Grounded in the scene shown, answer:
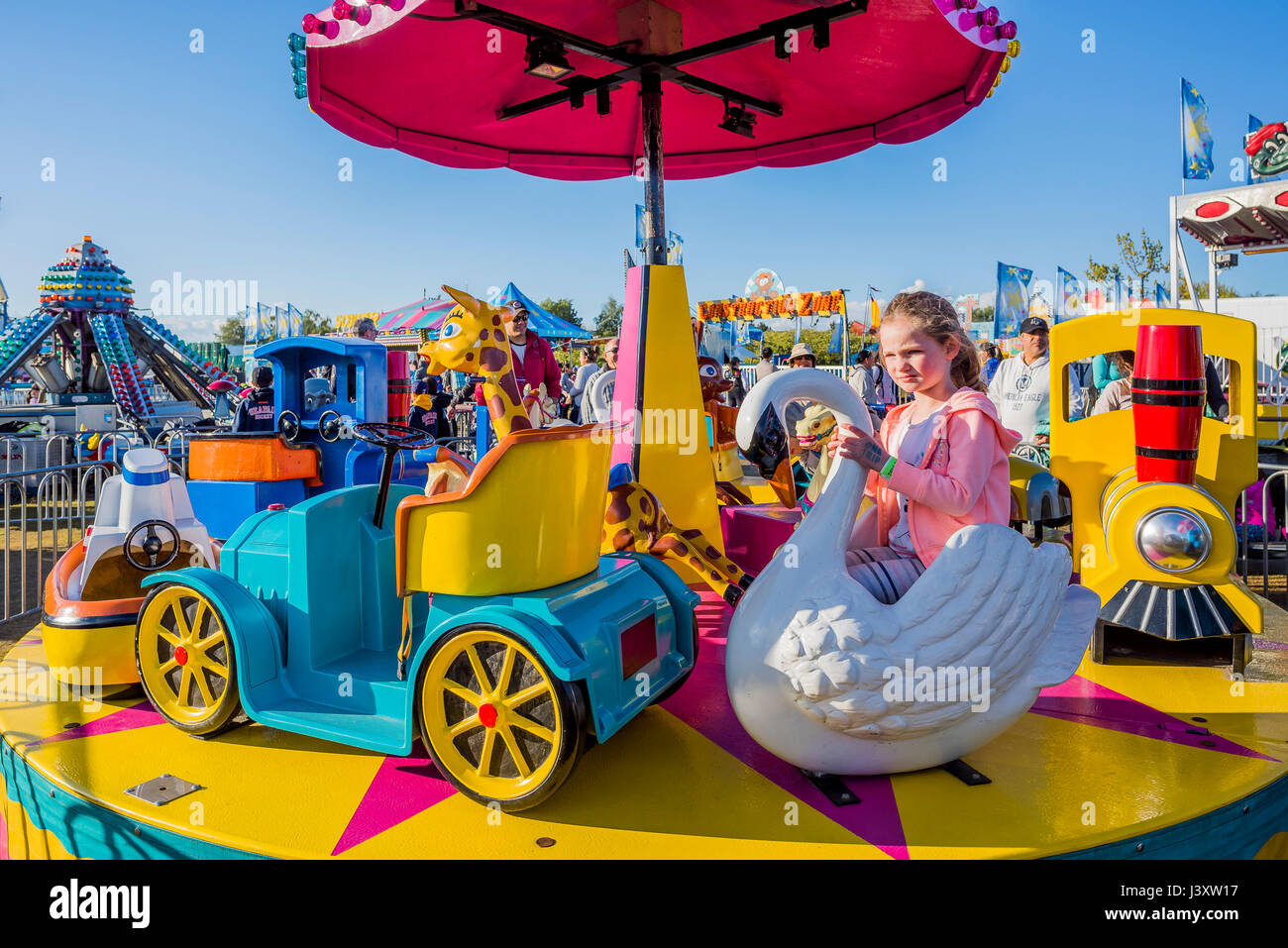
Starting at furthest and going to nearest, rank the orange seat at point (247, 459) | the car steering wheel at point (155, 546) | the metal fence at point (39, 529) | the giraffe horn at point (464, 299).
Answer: the metal fence at point (39, 529) < the orange seat at point (247, 459) < the car steering wheel at point (155, 546) < the giraffe horn at point (464, 299)

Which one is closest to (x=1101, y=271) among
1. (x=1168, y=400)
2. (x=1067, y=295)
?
(x=1067, y=295)

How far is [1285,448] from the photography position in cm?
640

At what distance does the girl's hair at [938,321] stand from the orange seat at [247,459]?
4158 millimetres

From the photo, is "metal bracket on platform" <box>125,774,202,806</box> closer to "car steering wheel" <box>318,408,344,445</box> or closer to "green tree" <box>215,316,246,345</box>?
"car steering wheel" <box>318,408,344,445</box>

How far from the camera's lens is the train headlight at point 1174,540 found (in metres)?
2.89

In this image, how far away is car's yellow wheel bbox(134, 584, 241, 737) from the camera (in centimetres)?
250

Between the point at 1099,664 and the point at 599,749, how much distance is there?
6.55 ft

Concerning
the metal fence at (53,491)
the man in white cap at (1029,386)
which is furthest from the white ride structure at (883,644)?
the metal fence at (53,491)

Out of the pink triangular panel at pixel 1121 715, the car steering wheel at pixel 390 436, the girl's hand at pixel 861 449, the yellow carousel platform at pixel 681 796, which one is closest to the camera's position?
the yellow carousel platform at pixel 681 796

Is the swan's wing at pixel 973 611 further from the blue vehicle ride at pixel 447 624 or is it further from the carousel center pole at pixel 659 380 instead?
the carousel center pole at pixel 659 380

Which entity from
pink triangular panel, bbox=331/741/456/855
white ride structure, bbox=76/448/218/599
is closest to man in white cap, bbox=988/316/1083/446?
pink triangular panel, bbox=331/741/456/855

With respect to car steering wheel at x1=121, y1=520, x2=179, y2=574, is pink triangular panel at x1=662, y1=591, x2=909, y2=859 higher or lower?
lower

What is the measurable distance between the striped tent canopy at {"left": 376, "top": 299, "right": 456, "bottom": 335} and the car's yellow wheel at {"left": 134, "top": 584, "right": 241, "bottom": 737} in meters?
18.3
